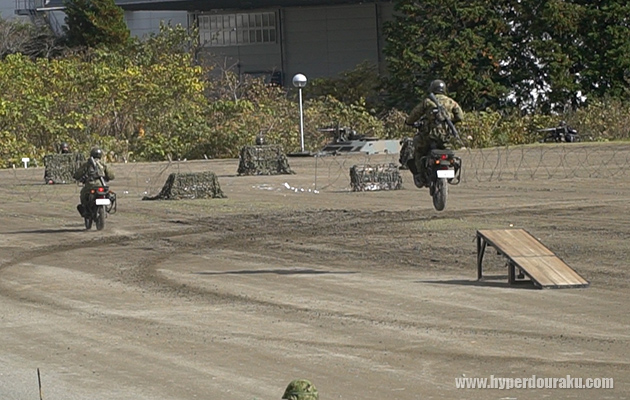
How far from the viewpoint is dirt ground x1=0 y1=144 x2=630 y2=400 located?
360 inches

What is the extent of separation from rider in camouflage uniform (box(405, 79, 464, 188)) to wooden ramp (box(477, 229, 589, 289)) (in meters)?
2.06

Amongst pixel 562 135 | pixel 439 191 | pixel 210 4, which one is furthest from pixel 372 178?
pixel 210 4

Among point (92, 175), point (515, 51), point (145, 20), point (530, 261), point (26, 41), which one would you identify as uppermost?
point (145, 20)

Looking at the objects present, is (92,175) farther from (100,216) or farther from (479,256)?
(479,256)

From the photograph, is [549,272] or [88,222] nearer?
[549,272]

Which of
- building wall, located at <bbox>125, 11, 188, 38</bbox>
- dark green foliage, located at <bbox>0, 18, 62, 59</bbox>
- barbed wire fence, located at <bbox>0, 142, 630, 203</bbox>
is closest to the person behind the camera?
barbed wire fence, located at <bbox>0, 142, 630, 203</bbox>

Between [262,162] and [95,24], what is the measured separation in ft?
105

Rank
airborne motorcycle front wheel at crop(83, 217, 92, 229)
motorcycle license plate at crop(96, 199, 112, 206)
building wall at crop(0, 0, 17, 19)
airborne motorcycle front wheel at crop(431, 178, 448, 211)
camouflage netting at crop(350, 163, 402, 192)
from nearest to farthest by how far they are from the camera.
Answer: airborne motorcycle front wheel at crop(431, 178, 448, 211) < motorcycle license plate at crop(96, 199, 112, 206) < airborne motorcycle front wheel at crop(83, 217, 92, 229) < camouflage netting at crop(350, 163, 402, 192) < building wall at crop(0, 0, 17, 19)

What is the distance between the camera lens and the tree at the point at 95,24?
2552 inches

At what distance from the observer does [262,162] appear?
35375 millimetres

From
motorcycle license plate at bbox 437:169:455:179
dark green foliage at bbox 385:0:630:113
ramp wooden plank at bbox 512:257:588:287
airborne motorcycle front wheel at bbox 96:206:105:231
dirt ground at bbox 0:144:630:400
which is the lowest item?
dirt ground at bbox 0:144:630:400

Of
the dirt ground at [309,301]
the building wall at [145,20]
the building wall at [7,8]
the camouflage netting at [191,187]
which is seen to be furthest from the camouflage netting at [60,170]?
the building wall at [7,8]

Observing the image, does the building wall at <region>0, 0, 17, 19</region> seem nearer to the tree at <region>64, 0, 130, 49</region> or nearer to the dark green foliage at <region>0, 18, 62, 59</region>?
the dark green foliage at <region>0, 18, 62, 59</region>

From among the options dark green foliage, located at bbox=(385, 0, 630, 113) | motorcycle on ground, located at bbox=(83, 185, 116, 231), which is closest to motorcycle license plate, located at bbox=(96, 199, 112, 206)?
motorcycle on ground, located at bbox=(83, 185, 116, 231)
